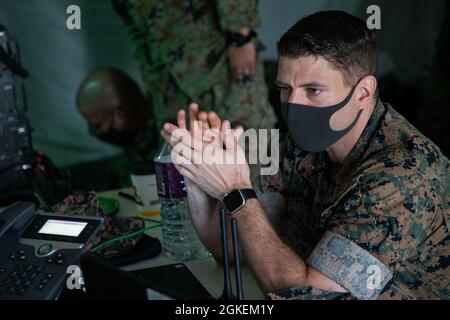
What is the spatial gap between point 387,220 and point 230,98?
70.9 inches

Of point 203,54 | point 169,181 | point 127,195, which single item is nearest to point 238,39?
point 203,54

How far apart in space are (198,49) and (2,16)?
1.09 m

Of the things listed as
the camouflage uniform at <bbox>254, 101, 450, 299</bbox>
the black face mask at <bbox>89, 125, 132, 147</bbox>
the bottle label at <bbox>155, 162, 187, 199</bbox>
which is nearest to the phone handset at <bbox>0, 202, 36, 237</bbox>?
the bottle label at <bbox>155, 162, 187, 199</bbox>

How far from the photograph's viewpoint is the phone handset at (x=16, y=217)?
1.12 meters

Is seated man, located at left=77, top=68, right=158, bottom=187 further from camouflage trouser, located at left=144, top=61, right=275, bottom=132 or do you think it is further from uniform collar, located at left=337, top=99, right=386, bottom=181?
uniform collar, located at left=337, top=99, right=386, bottom=181

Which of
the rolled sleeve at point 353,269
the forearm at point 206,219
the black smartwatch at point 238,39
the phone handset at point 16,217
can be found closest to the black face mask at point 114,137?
the black smartwatch at point 238,39

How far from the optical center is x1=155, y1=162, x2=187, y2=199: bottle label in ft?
4.61

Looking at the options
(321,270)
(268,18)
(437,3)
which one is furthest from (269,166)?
(437,3)

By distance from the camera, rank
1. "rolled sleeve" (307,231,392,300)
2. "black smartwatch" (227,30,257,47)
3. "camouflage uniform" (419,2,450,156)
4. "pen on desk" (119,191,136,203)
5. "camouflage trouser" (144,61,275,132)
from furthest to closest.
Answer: "camouflage uniform" (419,2,450,156) → "camouflage trouser" (144,61,275,132) → "black smartwatch" (227,30,257,47) → "pen on desk" (119,191,136,203) → "rolled sleeve" (307,231,392,300)

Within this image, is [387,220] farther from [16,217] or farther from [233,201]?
[16,217]

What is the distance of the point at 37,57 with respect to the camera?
315 centimetres

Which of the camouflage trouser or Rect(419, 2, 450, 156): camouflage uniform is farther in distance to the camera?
Rect(419, 2, 450, 156): camouflage uniform

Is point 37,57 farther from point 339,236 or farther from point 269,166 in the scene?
point 339,236

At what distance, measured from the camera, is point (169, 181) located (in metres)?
1.42
